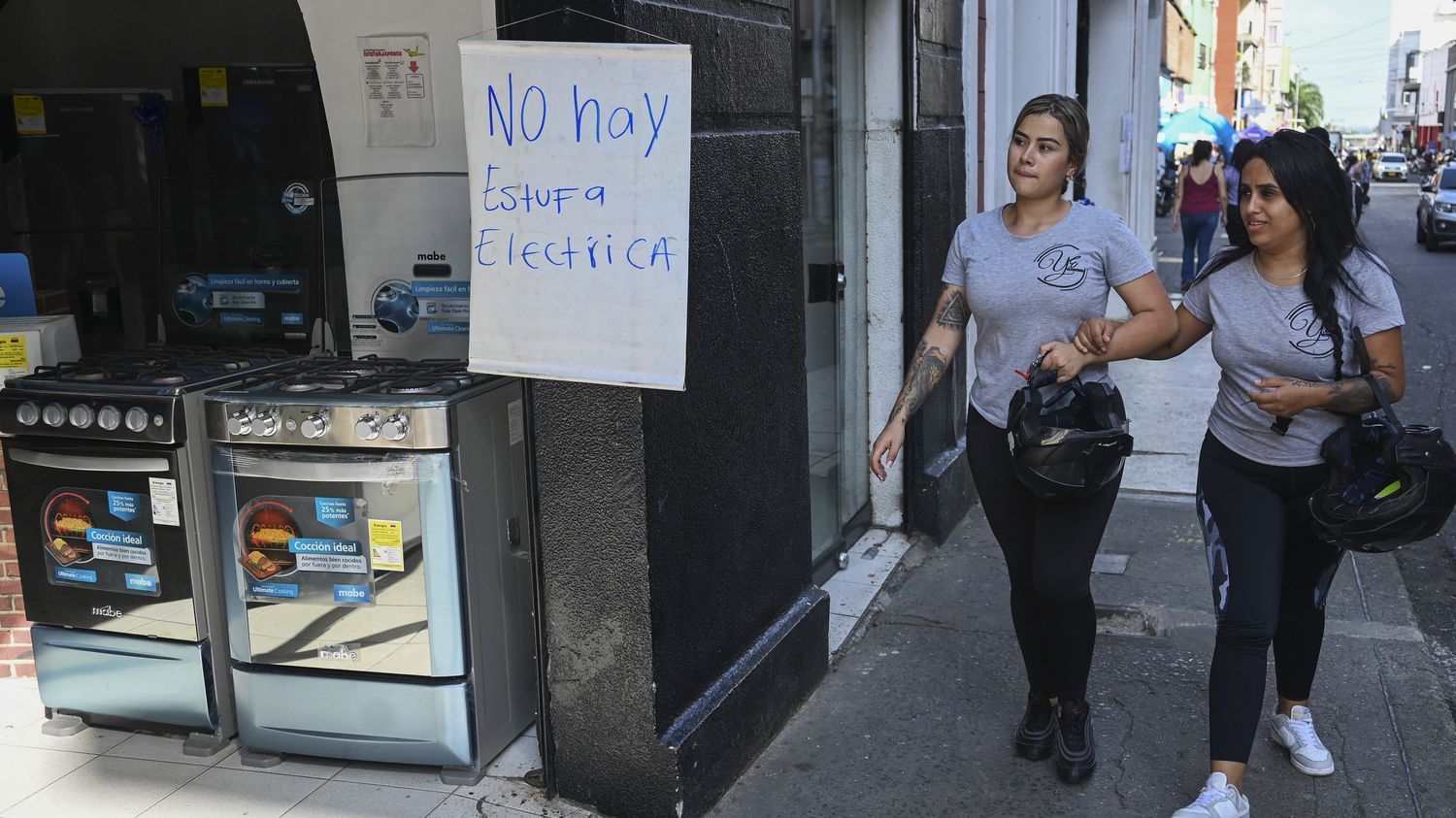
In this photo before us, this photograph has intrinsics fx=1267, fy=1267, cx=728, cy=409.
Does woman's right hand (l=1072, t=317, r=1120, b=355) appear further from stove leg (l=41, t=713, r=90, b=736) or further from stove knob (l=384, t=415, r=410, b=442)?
stove leg (l=41, t=713, r=90, b=736)

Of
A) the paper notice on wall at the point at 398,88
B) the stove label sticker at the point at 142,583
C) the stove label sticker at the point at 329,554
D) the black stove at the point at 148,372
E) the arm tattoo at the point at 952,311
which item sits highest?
the paper notice on wall at the point at 398,88

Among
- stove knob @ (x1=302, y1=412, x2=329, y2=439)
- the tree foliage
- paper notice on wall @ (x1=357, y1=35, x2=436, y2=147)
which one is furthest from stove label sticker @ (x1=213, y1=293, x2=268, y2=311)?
the tree foliage

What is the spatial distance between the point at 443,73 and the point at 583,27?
1364 mm

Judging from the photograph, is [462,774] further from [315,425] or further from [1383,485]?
[1383,485]

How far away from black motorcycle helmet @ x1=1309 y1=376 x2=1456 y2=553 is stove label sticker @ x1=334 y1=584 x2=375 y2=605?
2.43m

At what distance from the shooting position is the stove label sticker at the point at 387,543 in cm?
336

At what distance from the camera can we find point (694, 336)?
3.31 m

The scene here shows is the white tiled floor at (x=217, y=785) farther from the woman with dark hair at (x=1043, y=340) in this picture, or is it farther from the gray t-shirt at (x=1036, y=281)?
the gray t-shirt at (x=1036, y=281)

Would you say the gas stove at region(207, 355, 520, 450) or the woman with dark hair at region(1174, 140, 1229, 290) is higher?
the woman with dark hair at region(1174, 140, 1229, 290)

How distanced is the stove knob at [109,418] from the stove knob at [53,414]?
4.7 inches

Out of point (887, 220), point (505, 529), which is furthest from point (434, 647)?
point (887, 220)

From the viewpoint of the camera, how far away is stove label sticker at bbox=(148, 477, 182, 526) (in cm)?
356

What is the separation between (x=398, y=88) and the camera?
13.9ft

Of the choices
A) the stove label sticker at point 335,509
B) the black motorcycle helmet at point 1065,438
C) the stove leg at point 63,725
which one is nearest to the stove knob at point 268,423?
the stove label sticker at point 335,509
